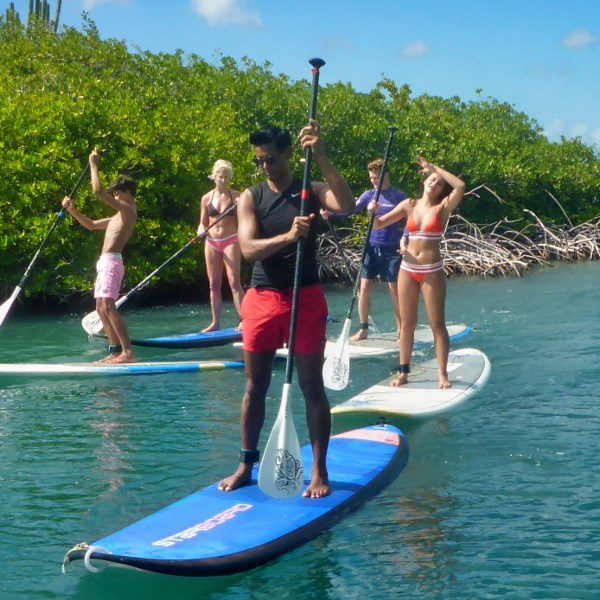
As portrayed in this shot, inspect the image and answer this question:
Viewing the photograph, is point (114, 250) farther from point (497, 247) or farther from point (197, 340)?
point (497, 247)

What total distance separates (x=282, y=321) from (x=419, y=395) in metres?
2.65

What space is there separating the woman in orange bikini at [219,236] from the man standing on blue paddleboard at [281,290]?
5920 mm

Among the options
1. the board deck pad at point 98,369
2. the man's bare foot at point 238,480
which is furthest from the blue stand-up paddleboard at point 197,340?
the man's bare foot at point 238,480

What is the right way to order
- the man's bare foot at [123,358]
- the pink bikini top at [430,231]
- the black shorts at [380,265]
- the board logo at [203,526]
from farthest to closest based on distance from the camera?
the black shorts at [380,265]
the man's bare foot at [123,358]
the pink bikini top at [430,231]
the board logo at [203,526]

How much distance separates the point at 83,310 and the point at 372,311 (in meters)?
4.48

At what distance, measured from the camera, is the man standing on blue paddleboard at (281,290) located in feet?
16.0

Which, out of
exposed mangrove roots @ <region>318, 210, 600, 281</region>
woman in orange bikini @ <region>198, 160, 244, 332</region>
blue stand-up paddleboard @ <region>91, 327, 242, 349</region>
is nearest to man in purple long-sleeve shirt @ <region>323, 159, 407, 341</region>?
blue stand-up paddleboard @ <region>91, 327, 242, 349</region>

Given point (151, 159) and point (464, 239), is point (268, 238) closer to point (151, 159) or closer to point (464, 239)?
point (151, 159)

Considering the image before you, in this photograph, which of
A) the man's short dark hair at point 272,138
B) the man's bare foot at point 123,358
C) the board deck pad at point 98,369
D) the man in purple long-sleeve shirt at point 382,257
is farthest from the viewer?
the man in purple long-sleeve shirt at point 382,257

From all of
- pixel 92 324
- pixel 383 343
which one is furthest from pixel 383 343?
pixel 92 324

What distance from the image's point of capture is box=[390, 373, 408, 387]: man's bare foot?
771 cm

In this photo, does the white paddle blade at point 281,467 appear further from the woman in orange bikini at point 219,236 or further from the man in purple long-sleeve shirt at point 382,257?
the woman in orange bikini at point 219,236

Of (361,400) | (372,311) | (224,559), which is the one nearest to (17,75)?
(372,311)

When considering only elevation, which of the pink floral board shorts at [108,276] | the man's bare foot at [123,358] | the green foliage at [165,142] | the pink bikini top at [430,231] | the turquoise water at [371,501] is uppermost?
the green foliage at [165,142]
